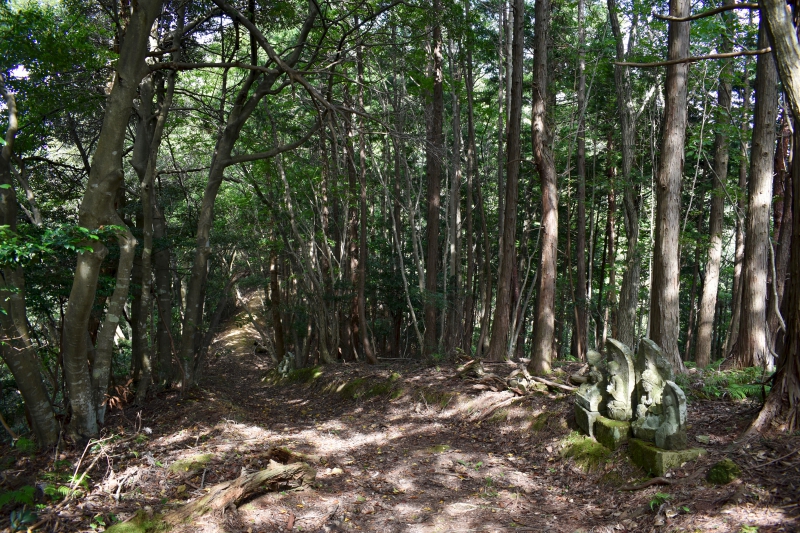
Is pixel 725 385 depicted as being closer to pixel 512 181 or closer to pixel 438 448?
pixel 438 448

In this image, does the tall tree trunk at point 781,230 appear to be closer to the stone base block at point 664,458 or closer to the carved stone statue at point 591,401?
the carved stone statue at point 591,401

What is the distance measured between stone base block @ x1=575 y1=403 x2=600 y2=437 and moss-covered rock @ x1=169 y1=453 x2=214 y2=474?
179 inches

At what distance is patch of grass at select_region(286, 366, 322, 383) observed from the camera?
538 inches

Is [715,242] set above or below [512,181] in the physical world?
below

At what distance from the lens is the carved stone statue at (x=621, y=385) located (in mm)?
5906

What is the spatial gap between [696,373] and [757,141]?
13.4 ft

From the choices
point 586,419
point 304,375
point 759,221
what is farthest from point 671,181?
point 304,375

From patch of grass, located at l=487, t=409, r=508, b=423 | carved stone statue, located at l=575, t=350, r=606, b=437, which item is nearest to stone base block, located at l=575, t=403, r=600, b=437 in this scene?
carved stone statue, located at l=575, t=350, r=606, b=437

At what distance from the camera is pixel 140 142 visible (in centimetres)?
880

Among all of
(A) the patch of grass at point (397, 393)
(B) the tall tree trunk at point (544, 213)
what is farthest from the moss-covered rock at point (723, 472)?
(A) the patch of grass at point (397, 393)

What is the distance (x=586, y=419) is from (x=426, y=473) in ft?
6.78

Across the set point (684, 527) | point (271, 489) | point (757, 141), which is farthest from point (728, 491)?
point (757, 141)

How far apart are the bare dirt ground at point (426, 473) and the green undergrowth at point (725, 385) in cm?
29

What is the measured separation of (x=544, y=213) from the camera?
30.4 ft
